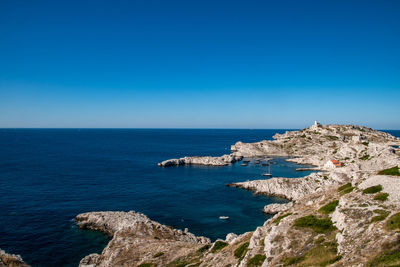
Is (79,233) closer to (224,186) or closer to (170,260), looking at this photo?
(170,260)

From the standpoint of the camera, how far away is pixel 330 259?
1711cm

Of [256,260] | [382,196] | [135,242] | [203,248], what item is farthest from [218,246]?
[382,196]

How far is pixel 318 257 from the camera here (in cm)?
1797

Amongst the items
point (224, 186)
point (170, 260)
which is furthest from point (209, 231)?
point (224, 186)

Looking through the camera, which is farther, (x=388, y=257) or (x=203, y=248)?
(x=203, y=248)

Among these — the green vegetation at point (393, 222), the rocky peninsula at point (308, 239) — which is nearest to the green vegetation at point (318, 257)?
the rocky peninsula at point (308, 239)

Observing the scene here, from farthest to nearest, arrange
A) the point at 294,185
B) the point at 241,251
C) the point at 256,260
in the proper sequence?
the point at 294,185
the point at 241,251
the point at 256,260

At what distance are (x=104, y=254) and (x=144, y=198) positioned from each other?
3580 centimetres

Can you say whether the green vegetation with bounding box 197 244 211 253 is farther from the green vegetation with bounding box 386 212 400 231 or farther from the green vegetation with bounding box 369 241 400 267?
the green vegetation with bounding box 369 241 400 267

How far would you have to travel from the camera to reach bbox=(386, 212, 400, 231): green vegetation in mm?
16922

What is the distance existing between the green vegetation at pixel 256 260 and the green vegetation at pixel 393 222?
9502mm

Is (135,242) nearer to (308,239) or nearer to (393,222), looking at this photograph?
(308,239)

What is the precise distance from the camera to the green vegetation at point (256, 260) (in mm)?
20922

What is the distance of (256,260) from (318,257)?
17.5 feet
